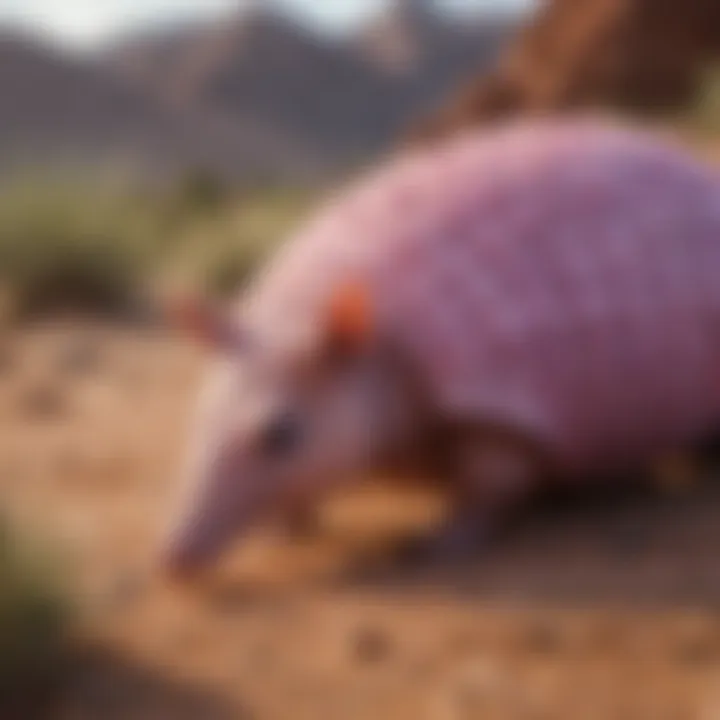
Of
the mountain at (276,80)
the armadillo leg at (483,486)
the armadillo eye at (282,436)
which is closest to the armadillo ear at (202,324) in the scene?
the armadillo eye at (282,436)

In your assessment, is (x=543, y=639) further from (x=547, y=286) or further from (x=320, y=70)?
(x=320, y=70)

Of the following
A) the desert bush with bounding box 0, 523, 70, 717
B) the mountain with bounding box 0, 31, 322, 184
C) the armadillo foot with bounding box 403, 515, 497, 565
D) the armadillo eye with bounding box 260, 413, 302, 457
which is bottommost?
the desert bush with bounding box 0, 523, 70, 717

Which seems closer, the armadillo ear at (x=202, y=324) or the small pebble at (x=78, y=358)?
the armadillo ear at (x=202, y=324)

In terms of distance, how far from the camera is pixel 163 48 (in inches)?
616

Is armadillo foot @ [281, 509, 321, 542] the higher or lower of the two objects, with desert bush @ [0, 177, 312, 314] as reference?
lower

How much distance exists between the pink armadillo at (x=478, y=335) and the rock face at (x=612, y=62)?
A: 5051mm

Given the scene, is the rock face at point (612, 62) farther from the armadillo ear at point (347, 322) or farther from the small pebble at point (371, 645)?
the small pebble at point (371, 645)

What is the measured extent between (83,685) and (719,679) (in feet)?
4.04

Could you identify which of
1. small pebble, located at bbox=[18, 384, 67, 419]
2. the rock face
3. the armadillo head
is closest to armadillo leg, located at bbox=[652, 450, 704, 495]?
the armadillo head

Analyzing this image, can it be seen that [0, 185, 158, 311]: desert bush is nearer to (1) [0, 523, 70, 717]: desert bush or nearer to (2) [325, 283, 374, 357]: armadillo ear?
(2) [325, 283, 374, 357]: armadillo ear

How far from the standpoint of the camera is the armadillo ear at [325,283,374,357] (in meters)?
4.05

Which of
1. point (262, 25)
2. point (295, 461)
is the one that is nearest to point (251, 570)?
point (295, 461)

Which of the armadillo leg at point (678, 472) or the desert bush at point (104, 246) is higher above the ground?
the desert bush at point (104, 246)

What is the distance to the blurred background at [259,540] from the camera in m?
3.37
